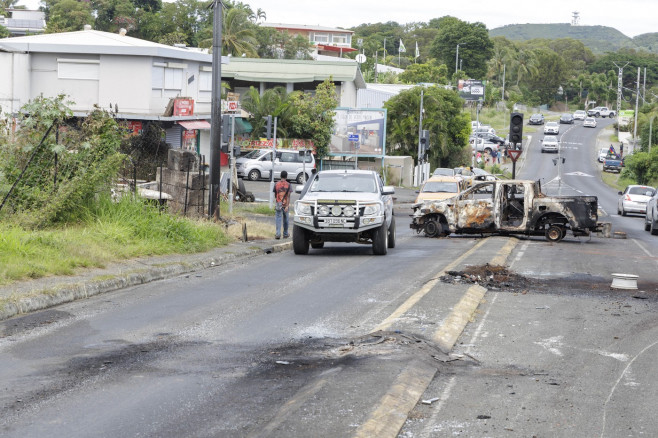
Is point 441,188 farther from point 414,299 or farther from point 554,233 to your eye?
point 414,299

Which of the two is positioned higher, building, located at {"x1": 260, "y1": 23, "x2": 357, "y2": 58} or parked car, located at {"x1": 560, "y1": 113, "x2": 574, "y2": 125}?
building, located at {"x1": 260, "y1": 23, "x2": 357, "y2": 58}

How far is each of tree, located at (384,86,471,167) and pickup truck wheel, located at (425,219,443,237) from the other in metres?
39.4

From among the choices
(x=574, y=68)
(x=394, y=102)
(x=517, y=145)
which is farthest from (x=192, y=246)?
(x=574, y=68)

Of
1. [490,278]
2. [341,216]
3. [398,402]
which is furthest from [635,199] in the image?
[398,402]

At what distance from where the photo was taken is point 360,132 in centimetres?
5500

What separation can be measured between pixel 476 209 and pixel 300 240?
7.29 metres

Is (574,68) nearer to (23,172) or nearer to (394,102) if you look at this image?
(394,102)

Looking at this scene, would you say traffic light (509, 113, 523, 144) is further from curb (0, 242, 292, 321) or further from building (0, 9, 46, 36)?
building (0, 9, 46, 36)

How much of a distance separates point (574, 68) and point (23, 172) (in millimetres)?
170357

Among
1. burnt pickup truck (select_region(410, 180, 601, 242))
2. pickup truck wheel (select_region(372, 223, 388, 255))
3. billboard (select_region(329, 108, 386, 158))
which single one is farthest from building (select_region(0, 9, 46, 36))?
pickup truck wheel (select_region(372, 223, 388, 255))

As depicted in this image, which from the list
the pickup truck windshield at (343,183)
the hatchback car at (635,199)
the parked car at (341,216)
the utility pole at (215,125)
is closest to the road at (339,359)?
the parked car at (341,216)

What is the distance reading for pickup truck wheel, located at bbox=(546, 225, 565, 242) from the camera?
24312mm

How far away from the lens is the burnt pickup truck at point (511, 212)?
2397 cm

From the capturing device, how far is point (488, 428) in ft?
21.4
